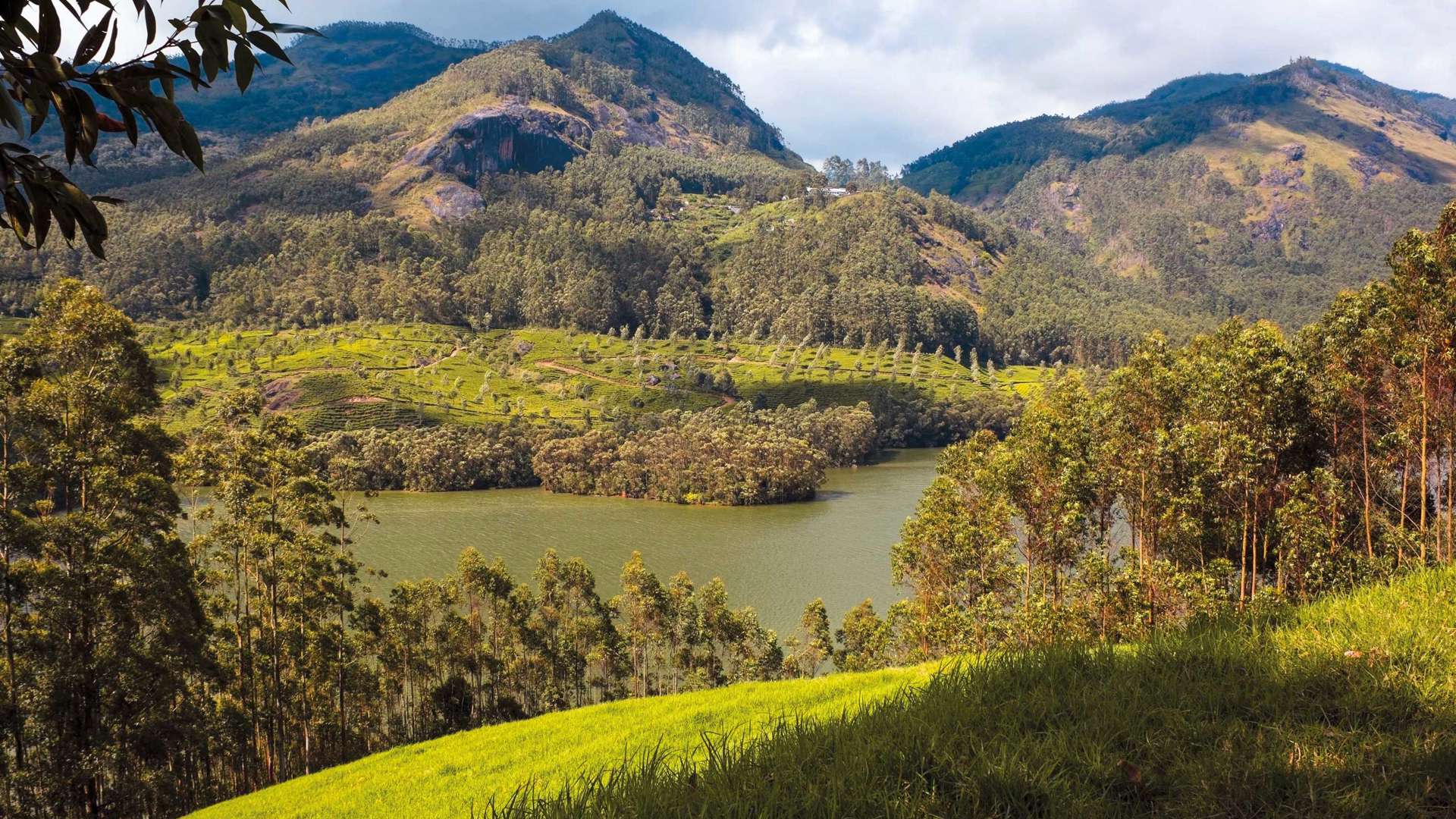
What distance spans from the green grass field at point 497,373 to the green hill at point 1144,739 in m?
107

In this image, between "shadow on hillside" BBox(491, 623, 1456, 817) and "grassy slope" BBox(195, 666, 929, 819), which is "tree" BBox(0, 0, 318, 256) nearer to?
"shadow on hillside" BBox(491, 623, 1456, 817)

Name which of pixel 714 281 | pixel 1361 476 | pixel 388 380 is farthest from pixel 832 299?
→ pixel 1361 476

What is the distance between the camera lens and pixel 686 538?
207 ft

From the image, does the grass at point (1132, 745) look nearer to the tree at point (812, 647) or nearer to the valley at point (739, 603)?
the valley at point (739, 603)

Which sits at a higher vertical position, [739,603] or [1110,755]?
[1110,755]

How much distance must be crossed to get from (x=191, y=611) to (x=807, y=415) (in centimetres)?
9158

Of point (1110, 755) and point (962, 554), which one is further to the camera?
point (962, 554)

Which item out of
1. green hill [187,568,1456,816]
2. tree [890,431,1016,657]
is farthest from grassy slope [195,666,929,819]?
tree [890,431,1016,657]

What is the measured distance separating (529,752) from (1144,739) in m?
10.9

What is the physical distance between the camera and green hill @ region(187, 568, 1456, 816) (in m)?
2.49

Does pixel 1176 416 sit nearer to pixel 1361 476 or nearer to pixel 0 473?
pixel 1361 476

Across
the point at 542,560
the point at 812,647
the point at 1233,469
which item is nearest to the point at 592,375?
the point at 542,560

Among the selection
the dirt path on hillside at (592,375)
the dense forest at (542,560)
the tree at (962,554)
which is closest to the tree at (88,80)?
the dense forest at (542,560)

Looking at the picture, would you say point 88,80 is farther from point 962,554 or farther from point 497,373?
point 497,373
